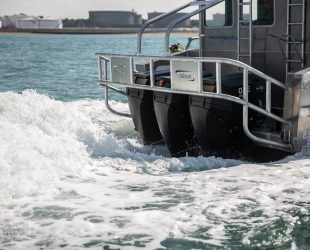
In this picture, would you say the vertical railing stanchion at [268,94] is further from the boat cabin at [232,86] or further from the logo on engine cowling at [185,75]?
the logo on engine cowling at [185,75]

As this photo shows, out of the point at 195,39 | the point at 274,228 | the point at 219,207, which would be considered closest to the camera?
the point at 274,228

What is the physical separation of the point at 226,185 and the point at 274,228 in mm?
1642

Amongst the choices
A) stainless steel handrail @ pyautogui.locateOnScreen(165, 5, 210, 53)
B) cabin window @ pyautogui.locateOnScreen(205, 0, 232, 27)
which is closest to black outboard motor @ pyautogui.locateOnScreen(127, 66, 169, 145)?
stainless steel handrail @ pyautogui.locateOnScreen(165, 5, 210, 53)

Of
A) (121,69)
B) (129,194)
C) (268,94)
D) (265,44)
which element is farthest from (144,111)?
(129,194)

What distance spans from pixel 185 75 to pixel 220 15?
2.12 meters

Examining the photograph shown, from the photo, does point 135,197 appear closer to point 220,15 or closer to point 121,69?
point 121,69

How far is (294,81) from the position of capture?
847 centimetres

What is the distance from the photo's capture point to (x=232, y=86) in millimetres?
8938

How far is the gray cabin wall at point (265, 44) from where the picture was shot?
9.65 meters

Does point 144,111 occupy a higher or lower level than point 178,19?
lower

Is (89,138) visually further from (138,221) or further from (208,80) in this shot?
(138,221)

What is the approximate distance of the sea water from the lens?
6027 mm

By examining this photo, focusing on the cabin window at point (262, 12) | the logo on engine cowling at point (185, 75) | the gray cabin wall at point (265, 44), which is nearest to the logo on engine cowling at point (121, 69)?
the logo on engine cowling at point (185, 75)

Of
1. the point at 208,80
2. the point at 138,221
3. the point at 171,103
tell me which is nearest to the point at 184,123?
the point at 171,103
